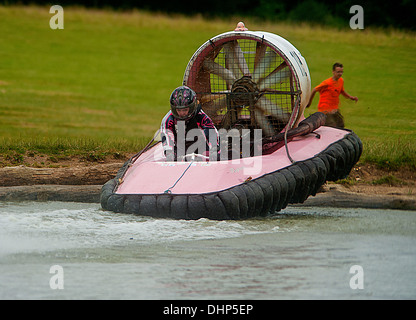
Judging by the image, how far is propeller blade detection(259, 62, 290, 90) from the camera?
22.8 feet

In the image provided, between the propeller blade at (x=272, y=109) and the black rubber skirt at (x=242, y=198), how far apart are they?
0.68 meters

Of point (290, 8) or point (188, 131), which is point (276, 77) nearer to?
point (188, 131)

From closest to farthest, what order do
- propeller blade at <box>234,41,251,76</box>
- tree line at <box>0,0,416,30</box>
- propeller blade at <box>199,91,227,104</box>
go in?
1. propeller blade at <box>234,41,251,76</box>
2. propeller blade at <box>199,91,227,104</box>
3. tree line at <box>0,0,416,30</box>

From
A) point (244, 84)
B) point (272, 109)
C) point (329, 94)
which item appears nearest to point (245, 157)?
point (272, 109)

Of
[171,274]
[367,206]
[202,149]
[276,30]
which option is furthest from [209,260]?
[276,30]

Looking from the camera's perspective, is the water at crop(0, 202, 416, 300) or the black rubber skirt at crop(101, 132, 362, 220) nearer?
the water at crop(0, 202, 416, 300)

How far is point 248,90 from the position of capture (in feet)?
23.0

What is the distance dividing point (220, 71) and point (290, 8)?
721 inches

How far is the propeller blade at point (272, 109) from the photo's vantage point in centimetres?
699

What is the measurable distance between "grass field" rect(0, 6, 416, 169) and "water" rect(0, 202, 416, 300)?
8.76 ft

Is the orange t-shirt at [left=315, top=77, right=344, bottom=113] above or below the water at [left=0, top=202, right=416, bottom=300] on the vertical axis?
above

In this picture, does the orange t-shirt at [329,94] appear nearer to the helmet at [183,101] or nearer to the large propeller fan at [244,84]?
the large propeller fan at [244,84]

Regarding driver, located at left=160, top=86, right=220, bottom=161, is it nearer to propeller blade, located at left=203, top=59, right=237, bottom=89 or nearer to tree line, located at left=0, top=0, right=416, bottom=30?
propeller blade, located at left=203, top=59, right=237, bottom=89

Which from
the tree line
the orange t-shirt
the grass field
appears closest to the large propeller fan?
the orange t-shirt
